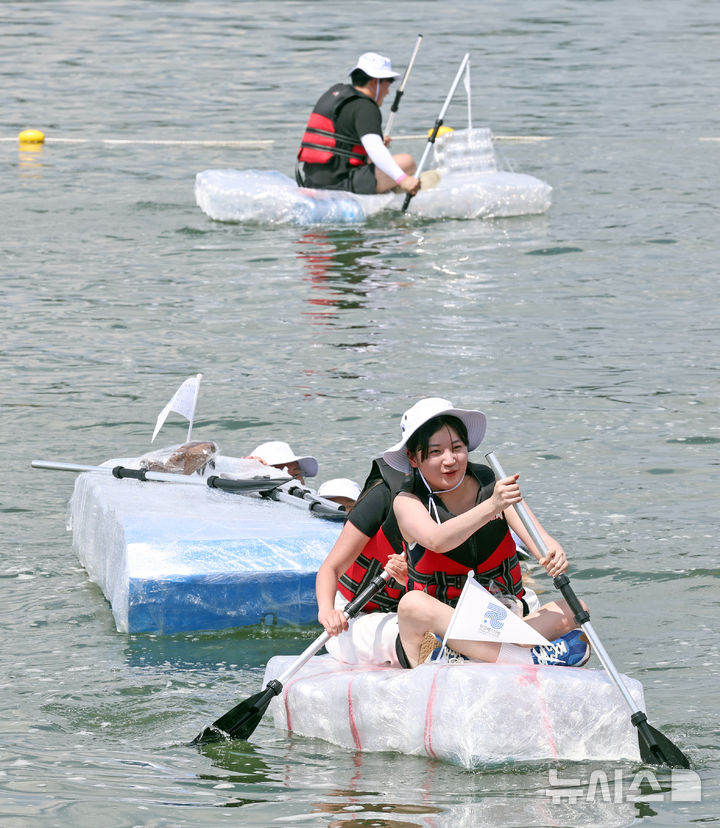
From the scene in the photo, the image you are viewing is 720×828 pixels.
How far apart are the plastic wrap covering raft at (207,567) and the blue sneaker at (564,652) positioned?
1.31 metres

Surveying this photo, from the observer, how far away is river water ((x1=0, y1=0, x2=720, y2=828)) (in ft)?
16.4

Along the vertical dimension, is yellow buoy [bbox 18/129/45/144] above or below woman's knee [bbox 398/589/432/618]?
below

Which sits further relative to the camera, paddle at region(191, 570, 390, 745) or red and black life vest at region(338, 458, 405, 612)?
red and black life vest at region(338, 458, 405, 612)

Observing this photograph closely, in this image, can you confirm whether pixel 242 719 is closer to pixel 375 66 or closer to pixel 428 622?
pixel 428 622

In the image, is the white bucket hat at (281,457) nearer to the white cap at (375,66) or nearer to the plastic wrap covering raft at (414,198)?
the white cap at (375,66)

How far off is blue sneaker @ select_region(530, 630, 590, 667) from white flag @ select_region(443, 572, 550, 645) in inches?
6.3

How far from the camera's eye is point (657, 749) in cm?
482

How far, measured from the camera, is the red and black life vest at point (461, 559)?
17.6 ft

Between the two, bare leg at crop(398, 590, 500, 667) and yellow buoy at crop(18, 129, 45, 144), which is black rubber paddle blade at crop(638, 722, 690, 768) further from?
yellow buoy at crop(18, 129, 45, 144)

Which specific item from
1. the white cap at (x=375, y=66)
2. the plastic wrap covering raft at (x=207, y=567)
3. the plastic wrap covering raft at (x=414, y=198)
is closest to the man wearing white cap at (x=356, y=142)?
the white cap at (x=375, y=66)

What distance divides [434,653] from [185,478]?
225 cm

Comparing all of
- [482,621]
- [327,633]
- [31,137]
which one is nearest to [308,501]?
[327,633]

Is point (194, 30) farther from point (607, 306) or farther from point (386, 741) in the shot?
point (386, 741)

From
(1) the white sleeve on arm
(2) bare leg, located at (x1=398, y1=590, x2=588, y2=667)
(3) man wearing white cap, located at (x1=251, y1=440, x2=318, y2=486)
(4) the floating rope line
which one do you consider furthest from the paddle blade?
(4) the floating rope line
